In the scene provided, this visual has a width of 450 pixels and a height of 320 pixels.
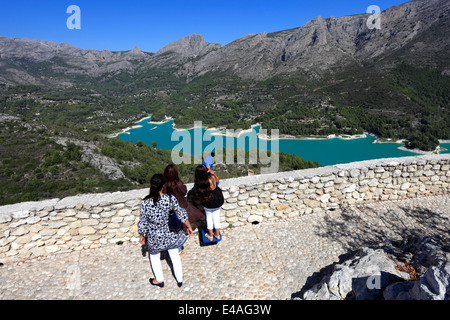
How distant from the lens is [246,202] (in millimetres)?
4195

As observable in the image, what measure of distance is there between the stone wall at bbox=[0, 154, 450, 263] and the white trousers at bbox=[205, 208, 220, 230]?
0.45 m

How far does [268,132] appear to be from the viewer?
2594 inches

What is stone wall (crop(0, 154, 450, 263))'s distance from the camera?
11.1 ft

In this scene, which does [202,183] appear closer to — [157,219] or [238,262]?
[157,219]

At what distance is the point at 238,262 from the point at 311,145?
63730mm

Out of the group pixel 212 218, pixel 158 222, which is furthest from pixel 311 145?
pixel 158 222

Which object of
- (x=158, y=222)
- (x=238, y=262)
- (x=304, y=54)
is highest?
(x=304, y=54)

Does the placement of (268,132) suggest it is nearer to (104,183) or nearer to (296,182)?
(104,183)

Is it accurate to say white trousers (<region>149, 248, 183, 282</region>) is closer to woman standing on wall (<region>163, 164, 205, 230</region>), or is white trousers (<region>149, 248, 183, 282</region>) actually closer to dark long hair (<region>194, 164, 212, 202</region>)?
woman standing on wall (<region>163, 164, 205, 230</region>)

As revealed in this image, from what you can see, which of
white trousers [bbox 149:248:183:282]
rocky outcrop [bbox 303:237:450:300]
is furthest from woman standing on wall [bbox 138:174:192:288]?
rocky outcrop [bbox 303:237:450:300]

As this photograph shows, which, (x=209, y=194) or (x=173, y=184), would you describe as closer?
(x=173, y=184)

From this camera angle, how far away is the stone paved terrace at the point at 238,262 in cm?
294

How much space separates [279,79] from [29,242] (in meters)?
108
